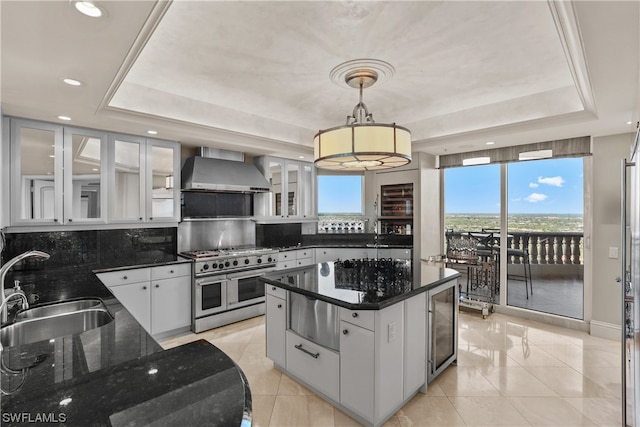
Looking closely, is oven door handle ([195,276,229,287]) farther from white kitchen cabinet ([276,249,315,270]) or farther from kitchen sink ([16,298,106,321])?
kitchen sink ([16,298,106,321])

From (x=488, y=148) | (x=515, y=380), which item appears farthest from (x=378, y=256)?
(x=515, y=380)

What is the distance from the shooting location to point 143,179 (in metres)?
3.68

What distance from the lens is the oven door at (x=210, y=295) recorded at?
379 cm

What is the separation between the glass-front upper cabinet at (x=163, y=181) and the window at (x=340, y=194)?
2.54 meters

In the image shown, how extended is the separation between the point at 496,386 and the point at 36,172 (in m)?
4.66

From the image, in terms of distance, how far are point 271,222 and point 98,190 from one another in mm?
2297

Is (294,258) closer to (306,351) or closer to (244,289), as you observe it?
(244,289)

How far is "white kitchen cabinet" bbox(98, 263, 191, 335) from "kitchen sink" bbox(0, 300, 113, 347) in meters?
1.30

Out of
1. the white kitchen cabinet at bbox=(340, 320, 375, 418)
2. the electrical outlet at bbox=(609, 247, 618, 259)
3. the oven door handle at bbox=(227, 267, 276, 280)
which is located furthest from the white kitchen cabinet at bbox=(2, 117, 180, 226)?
the electrical outlet at bbox=(609, 247, 618, 259)

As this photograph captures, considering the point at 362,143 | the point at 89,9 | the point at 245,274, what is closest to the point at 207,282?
the point at 245,274

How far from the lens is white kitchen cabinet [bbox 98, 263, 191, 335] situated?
10.9 ft

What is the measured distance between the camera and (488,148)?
4.47 metres

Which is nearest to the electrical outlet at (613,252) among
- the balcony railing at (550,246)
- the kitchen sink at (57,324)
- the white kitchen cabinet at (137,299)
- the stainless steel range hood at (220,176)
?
the balcony railing at (550,246)

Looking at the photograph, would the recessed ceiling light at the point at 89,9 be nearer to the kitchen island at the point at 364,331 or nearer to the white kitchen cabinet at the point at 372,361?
the kitchen island at the point at 364,331
